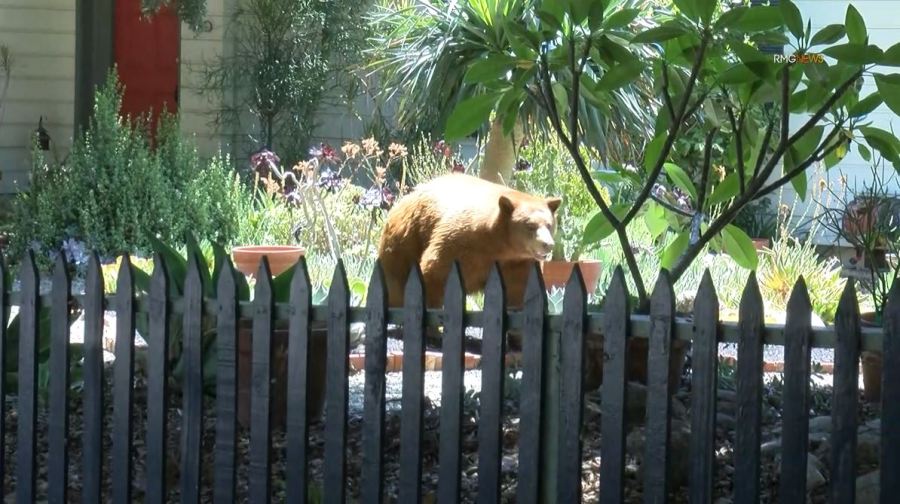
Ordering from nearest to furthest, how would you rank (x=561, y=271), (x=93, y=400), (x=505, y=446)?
(x=93, y=400) < (x=505, y=446) < (x=561, y=271)

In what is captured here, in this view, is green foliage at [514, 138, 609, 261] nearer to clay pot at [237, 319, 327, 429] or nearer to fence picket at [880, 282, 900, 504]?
clay pot at [237, 319, 327, 429]

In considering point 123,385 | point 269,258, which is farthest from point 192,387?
point 269,258

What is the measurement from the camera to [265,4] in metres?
13.6

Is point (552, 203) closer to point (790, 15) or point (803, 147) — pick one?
point (803, 147)

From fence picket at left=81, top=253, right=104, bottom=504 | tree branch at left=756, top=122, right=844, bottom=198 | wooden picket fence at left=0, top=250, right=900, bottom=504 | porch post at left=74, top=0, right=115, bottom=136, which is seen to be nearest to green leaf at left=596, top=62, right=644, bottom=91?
tree branch at left=756, top=122, right=844, bottom=198

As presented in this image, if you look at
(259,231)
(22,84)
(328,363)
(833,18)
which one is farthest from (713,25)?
(22,84)

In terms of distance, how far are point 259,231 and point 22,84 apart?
4829 mm

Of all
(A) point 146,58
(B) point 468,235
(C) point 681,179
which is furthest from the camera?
(A) point 146,58

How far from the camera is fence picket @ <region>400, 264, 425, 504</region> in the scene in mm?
3938

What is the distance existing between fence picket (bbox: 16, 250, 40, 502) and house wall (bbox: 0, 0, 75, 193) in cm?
914

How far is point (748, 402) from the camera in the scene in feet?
12.1

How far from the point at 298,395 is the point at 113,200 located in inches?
237

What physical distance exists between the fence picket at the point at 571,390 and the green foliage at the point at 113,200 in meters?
6.14

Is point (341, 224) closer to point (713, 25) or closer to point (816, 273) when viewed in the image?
point (816, 273)
